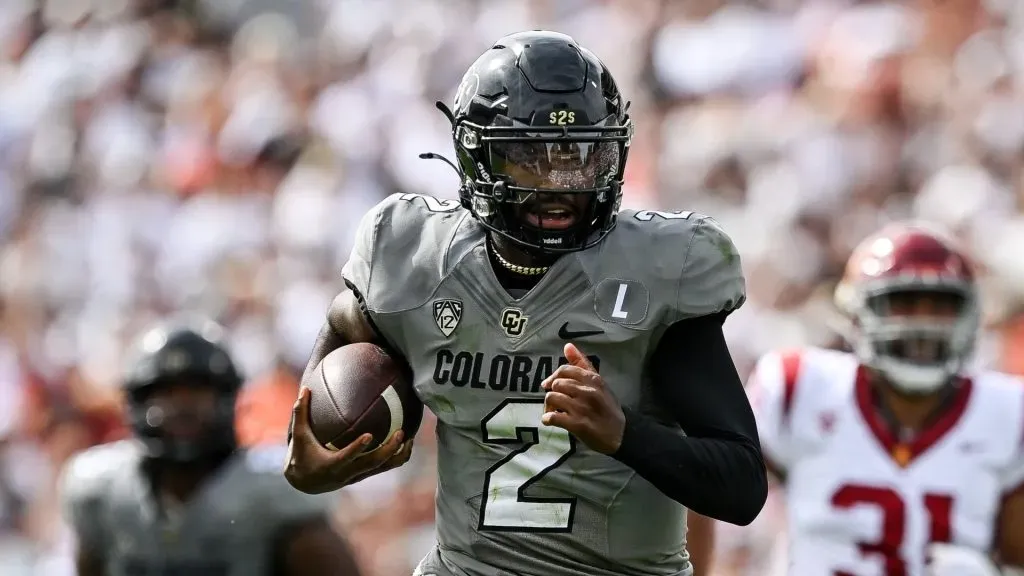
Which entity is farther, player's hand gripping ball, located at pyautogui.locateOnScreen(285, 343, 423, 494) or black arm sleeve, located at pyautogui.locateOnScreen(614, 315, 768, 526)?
player's hand gripping ball, located at pyautogui.locateOnScreen(285, 343, 423, 494)

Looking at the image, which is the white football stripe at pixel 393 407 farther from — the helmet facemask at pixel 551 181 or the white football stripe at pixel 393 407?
the helmet facemask at pixel 551 181

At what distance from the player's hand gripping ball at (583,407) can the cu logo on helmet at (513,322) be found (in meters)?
0.24

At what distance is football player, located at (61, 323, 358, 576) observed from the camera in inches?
179

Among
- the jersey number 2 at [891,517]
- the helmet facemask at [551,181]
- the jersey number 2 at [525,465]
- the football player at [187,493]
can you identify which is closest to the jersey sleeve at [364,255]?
the helmet facemask at [551,181]

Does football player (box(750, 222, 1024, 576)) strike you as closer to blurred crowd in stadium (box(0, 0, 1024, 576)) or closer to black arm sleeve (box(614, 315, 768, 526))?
black arm sleeve (box(614, 315, 768, 526))

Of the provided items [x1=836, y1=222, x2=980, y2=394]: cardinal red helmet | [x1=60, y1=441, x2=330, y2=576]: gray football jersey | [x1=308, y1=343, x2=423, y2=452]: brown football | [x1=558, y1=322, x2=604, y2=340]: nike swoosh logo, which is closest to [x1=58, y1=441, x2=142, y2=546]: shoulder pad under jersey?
[x1=60, y1=441, x2=330, y2=576]: gray football jersey

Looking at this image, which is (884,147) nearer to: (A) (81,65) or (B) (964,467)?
(B) (964,467)

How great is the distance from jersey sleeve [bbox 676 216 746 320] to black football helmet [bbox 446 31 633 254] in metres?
0.16

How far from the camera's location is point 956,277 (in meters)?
4.52

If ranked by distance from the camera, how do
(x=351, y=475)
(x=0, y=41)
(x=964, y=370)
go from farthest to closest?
(x=0, y=41) < (x=964, y=370) < (x=351, y=475)

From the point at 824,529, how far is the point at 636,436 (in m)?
1.91

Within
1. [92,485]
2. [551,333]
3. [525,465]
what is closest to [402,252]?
[551,333]

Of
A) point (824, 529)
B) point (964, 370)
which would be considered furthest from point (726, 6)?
point (824, 529)

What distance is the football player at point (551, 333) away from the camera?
2799mm
